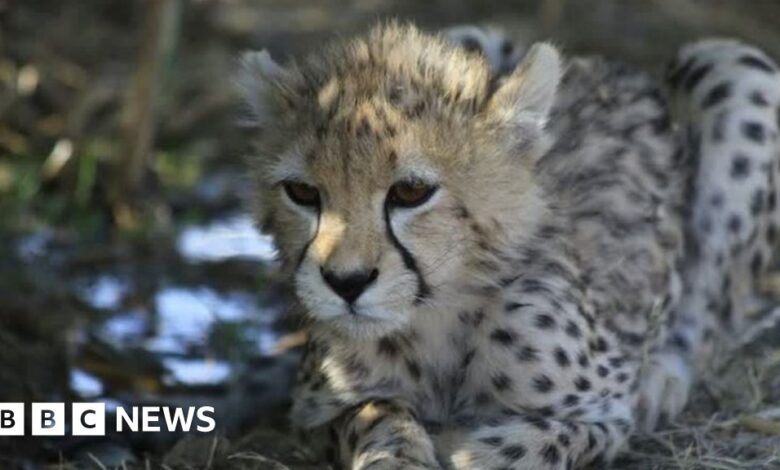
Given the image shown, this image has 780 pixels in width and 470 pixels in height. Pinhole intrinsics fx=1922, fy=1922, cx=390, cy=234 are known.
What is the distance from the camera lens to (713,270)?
5633mm

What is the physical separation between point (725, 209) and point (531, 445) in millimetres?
1423

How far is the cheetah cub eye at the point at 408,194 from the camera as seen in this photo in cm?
420

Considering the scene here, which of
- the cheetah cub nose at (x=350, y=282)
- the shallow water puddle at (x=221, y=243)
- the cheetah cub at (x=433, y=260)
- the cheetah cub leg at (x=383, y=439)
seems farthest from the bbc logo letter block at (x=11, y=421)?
the cheetah cub nose at (x=350, y=282)

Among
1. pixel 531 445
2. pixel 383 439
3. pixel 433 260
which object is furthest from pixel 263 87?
pixel 531 445

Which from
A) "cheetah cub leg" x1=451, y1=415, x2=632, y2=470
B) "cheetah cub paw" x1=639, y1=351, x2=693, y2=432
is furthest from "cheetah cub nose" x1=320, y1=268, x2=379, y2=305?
"cheetah cub paw" x1=639, y1=351, x2=693, y2=432

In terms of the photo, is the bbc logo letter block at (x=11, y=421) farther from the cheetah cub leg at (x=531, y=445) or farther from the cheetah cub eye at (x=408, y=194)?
the cheetah cub eye at (x=408, y=194)

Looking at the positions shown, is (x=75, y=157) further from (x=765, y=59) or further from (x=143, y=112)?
(x=765, y=59)

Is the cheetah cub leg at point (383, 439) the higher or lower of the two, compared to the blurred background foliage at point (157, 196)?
lower

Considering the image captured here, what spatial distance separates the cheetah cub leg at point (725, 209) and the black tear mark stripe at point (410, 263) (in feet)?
4.51

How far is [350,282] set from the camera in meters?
4.04

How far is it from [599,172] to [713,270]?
23.6 inches

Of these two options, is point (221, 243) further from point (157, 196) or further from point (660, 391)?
point (660, 391)

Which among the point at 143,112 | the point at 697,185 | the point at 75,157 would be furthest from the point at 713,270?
the point at 75,157

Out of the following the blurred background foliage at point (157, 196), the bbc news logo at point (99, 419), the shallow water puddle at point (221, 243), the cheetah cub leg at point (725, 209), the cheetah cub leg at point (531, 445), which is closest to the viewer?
the cheetah cub leg at point (531, 445)
